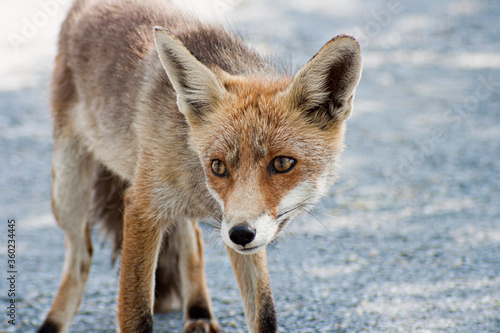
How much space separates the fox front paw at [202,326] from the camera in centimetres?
435

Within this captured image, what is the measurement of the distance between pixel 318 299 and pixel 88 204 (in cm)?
199

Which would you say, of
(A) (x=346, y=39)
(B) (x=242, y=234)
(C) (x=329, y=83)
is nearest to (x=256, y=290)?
(B) (x=242, y=234)

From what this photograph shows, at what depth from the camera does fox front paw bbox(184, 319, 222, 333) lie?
4348 mm

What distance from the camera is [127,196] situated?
12.3ft

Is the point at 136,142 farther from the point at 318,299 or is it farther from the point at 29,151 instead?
the point at 29,151

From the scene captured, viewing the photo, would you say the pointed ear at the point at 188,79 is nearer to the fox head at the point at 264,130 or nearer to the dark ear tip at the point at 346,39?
the fox head at the point at 264,130

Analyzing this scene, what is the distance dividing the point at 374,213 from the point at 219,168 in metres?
3.57

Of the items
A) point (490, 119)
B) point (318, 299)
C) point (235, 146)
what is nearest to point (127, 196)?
point (235, 146)

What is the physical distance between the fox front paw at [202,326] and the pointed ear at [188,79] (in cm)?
169

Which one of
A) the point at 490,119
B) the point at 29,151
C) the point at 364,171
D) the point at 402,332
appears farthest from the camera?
the point at 490,119

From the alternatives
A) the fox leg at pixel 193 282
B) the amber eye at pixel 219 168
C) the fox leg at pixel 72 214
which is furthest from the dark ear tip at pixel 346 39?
the fox leg at pixel 72 214

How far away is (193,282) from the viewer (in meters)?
4.55

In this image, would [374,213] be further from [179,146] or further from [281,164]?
[281,164]

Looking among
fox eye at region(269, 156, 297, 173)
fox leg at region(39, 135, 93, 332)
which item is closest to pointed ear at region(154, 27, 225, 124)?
fox eye at region(269, 156, 297, 173)
